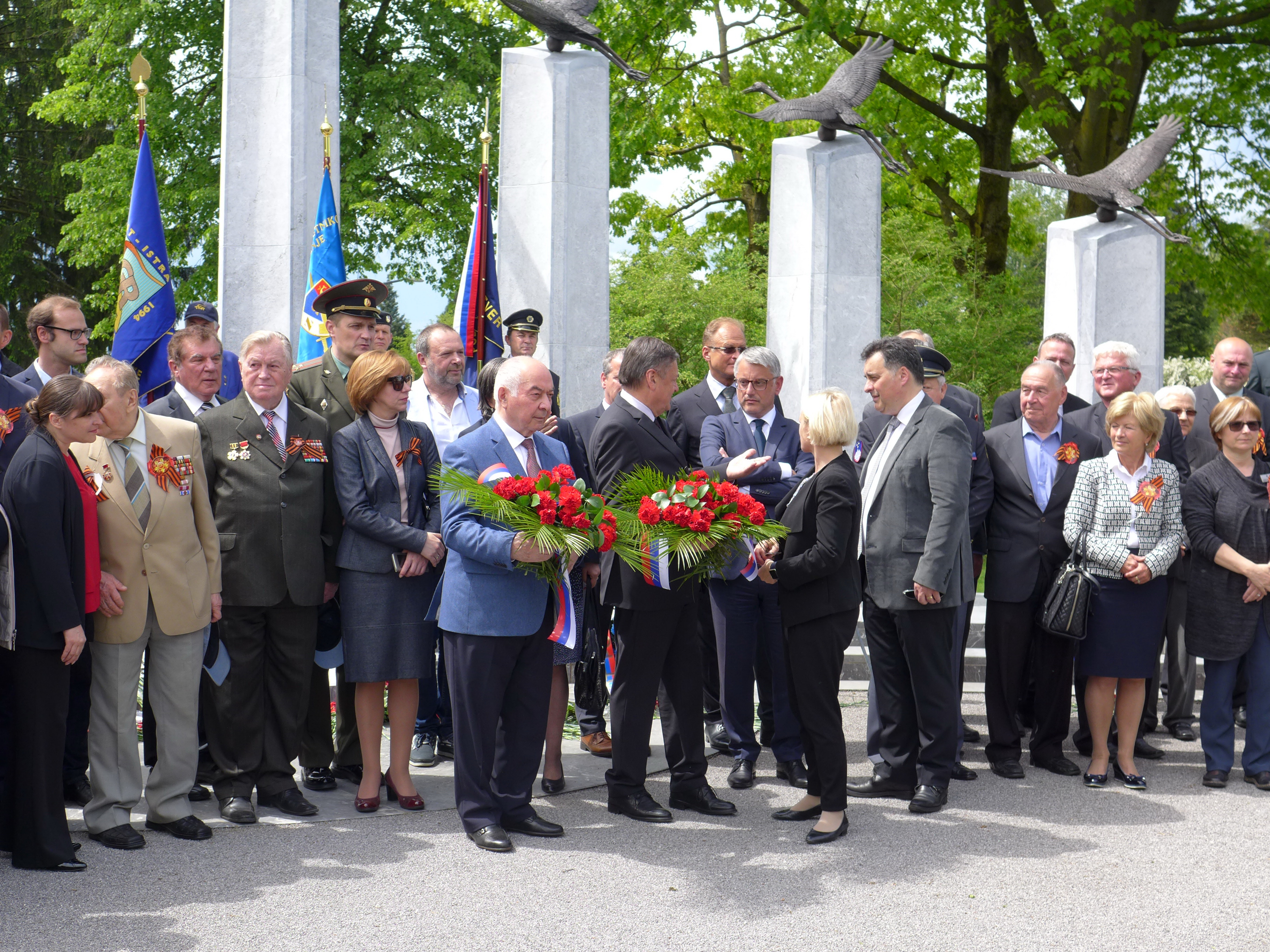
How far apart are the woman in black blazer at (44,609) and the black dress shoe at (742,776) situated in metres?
2.98

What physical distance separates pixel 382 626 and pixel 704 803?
1664 mm

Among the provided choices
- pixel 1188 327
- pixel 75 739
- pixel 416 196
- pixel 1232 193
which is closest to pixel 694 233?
pixel 416 196

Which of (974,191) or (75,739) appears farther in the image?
(974,191)

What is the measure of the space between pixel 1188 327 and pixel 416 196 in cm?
3389

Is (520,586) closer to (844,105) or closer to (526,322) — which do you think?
(526,322)

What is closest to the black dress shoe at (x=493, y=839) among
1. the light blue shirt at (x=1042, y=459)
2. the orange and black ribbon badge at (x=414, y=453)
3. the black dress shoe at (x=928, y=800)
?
the orange and black ribbon badge at (x=414, y=453)

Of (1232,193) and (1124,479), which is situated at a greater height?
(1232,193)

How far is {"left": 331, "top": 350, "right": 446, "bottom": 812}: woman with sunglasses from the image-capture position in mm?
5676

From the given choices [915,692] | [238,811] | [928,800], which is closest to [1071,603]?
[915,692]

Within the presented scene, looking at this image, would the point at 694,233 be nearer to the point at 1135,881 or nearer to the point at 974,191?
the point at 974,191

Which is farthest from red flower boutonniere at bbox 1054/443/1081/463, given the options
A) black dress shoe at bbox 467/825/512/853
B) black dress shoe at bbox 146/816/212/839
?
black dress shoe at bbox 146/816/212/839

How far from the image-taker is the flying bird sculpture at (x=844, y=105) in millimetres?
11125

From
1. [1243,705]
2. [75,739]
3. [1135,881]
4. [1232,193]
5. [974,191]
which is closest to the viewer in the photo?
[1135,881]

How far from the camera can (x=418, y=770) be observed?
21.5ft
